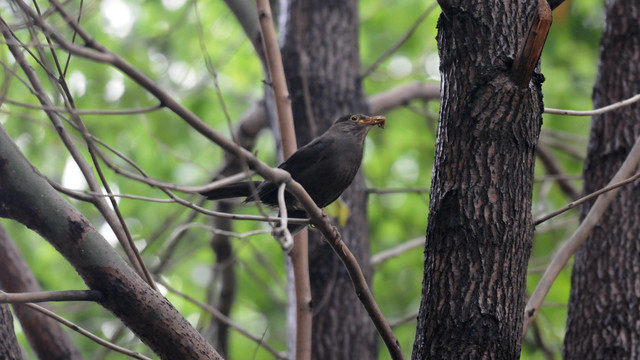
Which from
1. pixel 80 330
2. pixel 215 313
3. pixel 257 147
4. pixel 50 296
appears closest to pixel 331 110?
pixel 215 313

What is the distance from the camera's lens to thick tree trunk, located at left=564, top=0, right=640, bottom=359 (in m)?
3.22

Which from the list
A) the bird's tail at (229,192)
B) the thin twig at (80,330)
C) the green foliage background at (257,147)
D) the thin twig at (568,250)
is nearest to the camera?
the thin twig at (80,330)

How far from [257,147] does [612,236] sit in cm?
380

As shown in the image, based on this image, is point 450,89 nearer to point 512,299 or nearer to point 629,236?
point 512,299

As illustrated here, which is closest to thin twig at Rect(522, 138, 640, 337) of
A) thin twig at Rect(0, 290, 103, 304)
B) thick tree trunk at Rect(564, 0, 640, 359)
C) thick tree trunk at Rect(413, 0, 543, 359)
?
thick tree trunk at Rect(413, 0, 543, 359)

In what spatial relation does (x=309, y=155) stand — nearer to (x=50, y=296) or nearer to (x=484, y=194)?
(x=484, y=194)

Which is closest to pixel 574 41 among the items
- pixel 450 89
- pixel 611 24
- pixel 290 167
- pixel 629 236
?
pixel 611 24

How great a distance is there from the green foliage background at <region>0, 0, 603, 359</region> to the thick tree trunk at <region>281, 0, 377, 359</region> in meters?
1.63

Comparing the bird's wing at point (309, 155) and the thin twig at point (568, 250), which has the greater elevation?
the bird's wing at point (309, 155)

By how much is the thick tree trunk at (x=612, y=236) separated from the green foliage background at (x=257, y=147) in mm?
1988

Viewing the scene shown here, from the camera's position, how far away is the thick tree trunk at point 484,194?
2.11 meters

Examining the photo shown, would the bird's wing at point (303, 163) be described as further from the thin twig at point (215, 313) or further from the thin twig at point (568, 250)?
the thin twig at point (568, 250)

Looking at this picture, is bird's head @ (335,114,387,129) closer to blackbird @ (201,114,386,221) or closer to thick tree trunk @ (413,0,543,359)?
blackbird @ (201,114,386,221)

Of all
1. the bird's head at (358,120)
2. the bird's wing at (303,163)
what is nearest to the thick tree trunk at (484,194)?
the bird's wing at (303,163)
